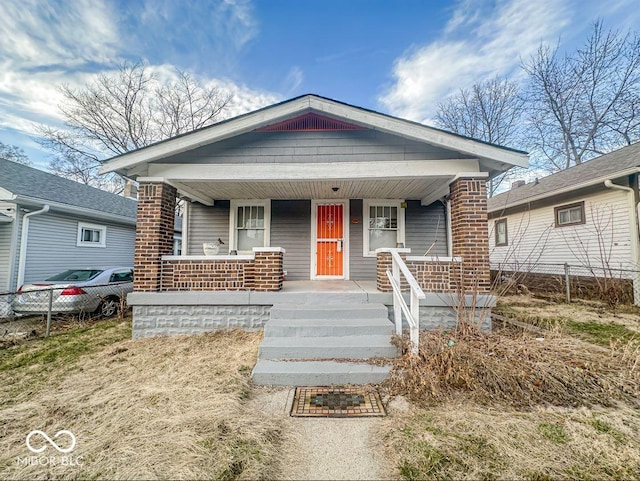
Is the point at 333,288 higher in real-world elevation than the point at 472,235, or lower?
lower

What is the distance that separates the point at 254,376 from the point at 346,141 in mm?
4105

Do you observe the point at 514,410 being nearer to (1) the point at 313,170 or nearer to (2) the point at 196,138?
(1) the point at 313,170

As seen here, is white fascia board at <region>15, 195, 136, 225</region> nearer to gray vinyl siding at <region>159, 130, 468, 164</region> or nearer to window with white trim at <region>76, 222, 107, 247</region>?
window with white trim at <region>76, 222, 107, 247</region>

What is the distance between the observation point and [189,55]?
42.0ft

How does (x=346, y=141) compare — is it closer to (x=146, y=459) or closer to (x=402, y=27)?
(x=146, y=459)

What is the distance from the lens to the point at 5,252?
7125mm

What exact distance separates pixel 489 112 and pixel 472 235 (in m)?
16.8

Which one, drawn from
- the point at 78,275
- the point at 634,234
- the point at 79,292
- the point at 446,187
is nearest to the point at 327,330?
the point at 446,187

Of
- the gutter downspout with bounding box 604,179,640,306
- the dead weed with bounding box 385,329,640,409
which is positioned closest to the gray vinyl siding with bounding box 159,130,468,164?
the dead weed with bounding box 385,329,640,409

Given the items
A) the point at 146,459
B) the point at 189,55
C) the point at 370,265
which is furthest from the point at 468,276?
the point at 189,55

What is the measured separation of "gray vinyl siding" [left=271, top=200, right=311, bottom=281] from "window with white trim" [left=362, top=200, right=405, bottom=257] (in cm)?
151

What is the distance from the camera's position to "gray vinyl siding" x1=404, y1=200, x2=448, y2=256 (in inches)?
279

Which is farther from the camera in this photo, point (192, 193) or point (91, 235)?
point (91, 235)

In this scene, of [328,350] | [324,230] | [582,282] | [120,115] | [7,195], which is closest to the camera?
[328,350]
